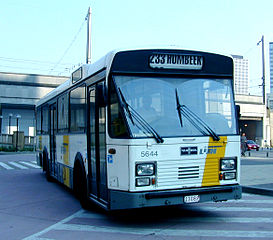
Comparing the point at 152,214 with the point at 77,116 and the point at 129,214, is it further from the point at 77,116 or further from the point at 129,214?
the point at 77,116

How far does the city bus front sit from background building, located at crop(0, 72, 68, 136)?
53486 millimetres

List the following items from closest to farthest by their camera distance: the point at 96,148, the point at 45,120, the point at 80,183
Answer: the point at 96,148 < the point at 80,183 < the point at 45,120

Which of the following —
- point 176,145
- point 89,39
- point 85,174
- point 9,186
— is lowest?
point 9,186

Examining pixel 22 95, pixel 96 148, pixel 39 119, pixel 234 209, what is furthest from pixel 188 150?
pixel 22 95

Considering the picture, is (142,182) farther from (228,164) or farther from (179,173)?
(228,164)

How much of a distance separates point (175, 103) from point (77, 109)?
3440 millimetres

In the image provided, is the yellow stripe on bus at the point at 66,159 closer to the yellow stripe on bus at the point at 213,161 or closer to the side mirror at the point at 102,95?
the side mirror at the point at 102,95

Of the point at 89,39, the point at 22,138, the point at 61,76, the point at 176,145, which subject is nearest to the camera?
the point at 176,145

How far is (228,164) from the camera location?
26.5 ft

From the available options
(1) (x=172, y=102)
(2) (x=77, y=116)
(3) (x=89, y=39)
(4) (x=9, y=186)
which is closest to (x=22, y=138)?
(3) (x=89, y=39)

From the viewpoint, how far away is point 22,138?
142 feet

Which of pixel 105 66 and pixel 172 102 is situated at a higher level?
pixel 105 66

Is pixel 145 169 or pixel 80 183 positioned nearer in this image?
pixel 145 169

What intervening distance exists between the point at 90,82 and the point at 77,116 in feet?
4.56
